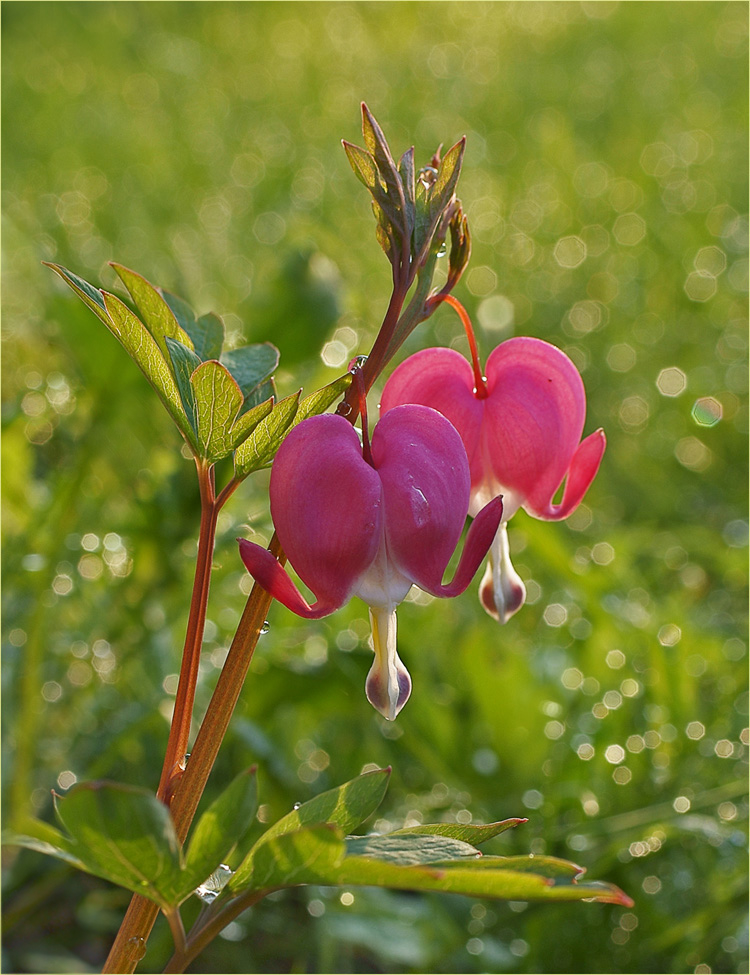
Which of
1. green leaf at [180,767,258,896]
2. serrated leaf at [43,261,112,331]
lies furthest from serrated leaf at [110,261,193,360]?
green leaf at [180,767,258,896]

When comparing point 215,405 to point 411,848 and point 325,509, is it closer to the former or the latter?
point 325,509

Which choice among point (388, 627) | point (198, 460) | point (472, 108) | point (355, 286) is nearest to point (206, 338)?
point (198, 460)

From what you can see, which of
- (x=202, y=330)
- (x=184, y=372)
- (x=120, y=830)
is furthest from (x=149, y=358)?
(x=120, y=830)

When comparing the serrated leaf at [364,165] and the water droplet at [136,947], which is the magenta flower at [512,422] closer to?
the serrated leaf at [364,165]

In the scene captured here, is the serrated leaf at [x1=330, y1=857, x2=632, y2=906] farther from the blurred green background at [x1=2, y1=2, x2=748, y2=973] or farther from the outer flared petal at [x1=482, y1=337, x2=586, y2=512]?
the blurred green background at [x1=2, y1=2, x2=748, y2=973]

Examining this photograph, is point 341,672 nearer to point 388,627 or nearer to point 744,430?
point 388,627

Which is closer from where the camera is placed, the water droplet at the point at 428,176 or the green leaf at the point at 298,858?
the green leaf at the point at 298,858

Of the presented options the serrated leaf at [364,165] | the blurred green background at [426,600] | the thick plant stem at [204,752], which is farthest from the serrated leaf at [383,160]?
the blurred green background at [426,600]
